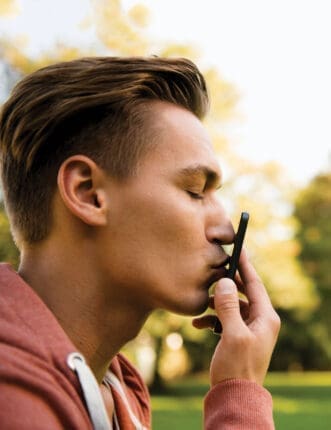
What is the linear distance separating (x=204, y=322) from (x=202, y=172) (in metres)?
0.46

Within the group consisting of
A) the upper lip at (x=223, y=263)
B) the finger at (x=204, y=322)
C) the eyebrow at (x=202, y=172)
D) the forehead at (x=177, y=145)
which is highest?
the forehead at (x=177, y=145)

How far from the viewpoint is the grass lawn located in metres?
17.2

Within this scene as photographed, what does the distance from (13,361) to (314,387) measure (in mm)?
33631

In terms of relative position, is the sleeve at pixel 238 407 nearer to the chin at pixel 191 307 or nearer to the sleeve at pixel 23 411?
the chin at pixel 191 307

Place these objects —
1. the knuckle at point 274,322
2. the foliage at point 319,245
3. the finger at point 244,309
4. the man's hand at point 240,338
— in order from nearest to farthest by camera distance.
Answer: the man's hand at point 240,338
the knuckle at point 274,322
the finger at point 244,309
the foliage at point 319,245

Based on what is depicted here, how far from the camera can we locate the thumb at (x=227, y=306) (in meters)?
1.68

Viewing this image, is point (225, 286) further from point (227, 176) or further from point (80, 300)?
point (227, 176)

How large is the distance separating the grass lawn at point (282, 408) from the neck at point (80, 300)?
14.9m

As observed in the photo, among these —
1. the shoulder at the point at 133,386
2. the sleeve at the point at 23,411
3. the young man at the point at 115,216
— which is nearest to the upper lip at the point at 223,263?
the young man at the point at 115,216

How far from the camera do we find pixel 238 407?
1.52 m

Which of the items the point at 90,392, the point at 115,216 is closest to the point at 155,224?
the point at 115,216

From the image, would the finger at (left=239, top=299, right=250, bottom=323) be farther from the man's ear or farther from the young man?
the man's ear

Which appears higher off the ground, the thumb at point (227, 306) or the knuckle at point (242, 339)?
the thumb at point (227, 306)

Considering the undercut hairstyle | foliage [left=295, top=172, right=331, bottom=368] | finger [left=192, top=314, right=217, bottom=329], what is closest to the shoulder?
finger [left=192, top=314, right=217, bottom=329]
